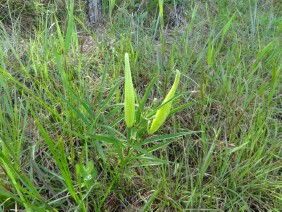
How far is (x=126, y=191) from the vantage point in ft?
3.22

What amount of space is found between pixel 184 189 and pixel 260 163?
26 centimetres

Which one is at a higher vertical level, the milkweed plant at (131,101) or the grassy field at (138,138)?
the milkweed plant at (131,101)

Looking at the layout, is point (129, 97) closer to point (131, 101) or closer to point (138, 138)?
point (131, 101)

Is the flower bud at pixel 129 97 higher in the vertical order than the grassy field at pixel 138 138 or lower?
higher

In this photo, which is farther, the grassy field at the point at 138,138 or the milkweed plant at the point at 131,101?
the grassy field at the point at 138,138

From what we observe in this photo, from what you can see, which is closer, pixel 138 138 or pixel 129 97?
pixel 129 97

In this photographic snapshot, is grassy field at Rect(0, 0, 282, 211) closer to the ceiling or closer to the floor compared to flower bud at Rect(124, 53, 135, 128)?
closer to the floor

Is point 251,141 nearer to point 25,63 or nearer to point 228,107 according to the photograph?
point 228,107

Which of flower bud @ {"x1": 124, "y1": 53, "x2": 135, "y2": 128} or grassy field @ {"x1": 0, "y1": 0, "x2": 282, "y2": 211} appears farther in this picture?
grassy field @ {"x1": 0, "y1": 0, "x2": 282, "y2": 211}

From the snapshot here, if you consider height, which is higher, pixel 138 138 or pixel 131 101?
pixel 131 101

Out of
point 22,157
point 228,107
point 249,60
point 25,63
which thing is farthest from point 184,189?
point 25,63

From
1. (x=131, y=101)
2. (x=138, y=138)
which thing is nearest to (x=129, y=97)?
(x=131, y=101)

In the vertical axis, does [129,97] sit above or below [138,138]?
above

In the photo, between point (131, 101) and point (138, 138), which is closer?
point (131, 101)
